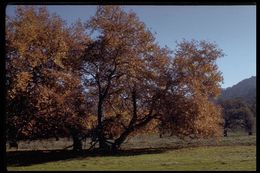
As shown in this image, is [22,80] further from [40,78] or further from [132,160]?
[132,160]

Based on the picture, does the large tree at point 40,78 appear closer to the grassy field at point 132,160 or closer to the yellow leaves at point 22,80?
the yellow leaves at point 22,80

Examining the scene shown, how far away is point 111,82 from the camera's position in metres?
28.6

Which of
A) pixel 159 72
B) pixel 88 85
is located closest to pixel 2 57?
pixel 88 85

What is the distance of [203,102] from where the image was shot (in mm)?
29031

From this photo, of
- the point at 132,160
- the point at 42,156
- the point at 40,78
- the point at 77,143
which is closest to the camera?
the point at 132,160

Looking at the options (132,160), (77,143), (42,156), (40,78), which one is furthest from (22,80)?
(132,160)

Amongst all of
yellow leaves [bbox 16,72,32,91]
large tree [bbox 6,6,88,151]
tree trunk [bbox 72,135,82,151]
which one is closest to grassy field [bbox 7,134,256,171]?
tree trunk [bbox 72,135,82,151]

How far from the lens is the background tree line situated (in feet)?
86.1

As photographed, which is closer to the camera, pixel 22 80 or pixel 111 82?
pixel 22 80

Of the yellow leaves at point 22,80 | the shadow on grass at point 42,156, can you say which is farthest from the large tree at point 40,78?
the shadow on grass at point 42,156

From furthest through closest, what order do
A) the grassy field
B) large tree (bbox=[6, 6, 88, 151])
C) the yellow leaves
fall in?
large tree (bbox=[6, 6, 88, 151]), the yellow leaves, the grassy field

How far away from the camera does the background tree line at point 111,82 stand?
2623cm

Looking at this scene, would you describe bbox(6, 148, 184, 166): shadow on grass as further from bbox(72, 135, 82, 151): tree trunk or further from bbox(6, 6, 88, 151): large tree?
bbox(6, 6, 88, 151): large tree

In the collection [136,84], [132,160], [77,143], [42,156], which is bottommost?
[42,156]
